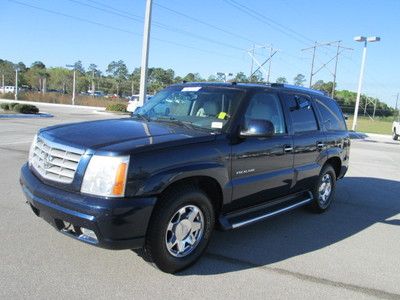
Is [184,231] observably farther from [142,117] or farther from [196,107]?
[142,117]

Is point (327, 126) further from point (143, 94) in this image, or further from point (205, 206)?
point (143, 94)

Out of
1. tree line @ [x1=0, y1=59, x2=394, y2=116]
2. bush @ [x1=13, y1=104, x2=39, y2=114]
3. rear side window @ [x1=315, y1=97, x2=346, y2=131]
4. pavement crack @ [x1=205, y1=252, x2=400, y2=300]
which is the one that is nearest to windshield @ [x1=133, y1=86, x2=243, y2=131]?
pavement crack @ [x1=205, y1=252, x2=400, y2=300]

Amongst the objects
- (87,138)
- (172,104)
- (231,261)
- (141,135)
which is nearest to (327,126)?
(172,104)

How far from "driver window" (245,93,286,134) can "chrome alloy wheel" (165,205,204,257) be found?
48.6 inches

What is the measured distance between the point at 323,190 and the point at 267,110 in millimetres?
2142

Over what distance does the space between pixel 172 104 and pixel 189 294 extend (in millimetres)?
2473

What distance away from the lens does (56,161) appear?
156 inches

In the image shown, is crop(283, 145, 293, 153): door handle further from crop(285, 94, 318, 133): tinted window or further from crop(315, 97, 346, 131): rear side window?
crop(315, 97, 346, 131): rear side window

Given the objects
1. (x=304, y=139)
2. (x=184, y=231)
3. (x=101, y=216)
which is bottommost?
(x=184, y=231)

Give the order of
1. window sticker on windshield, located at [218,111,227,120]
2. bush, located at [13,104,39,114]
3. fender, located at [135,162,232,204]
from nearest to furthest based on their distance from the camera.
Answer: fender, located at [135,162,232,204]
window sticker on windshield, located at [218,111,227,120]
bush, located at [13,104,39,114]

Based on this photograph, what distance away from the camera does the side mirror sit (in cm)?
454

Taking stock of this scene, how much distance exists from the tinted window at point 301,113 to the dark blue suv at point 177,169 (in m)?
0.02

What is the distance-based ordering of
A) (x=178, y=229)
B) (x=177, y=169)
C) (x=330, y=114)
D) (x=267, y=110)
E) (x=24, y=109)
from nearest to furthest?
(x=177, y=169) → (x=178, y=229) → (x=267, y=110) → (x=330, y=114) → (x=24, y=109)

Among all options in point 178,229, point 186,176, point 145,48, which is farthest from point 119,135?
point 145,48
